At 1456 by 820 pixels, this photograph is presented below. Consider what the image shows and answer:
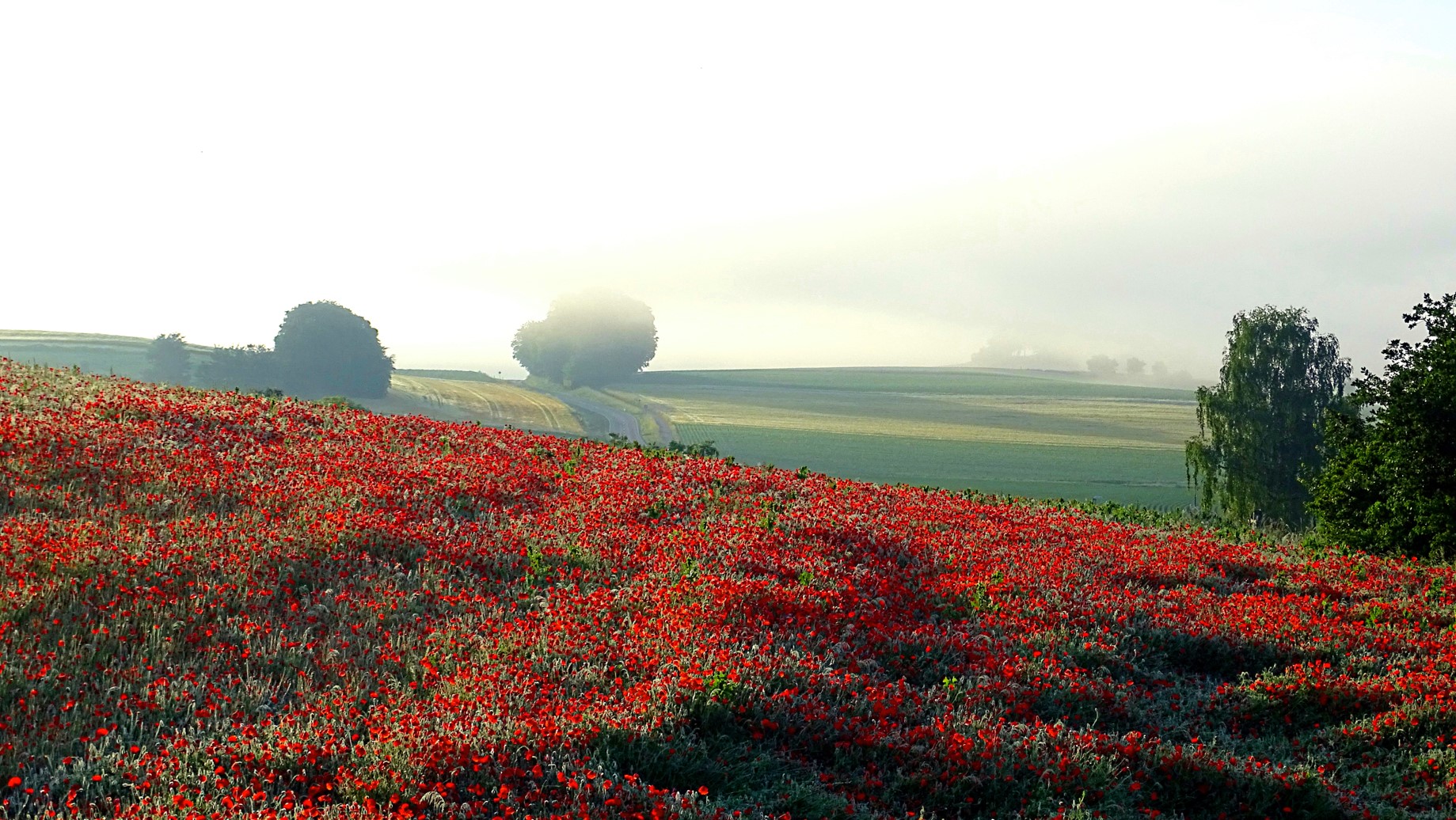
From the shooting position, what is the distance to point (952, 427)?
8244 centimetres

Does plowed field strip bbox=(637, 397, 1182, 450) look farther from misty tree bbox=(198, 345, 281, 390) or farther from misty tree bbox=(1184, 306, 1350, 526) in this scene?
misty tree bbox=(198, 345, 281, 390)

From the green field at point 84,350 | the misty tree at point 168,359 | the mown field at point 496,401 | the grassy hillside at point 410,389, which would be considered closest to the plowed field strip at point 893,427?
the mown field at point 496,401

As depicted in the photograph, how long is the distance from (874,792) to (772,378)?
388 feet

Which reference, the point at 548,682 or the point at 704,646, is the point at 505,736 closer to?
the point at 548,682

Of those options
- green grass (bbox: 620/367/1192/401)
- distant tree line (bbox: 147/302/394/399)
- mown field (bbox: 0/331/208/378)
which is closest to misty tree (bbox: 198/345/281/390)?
distant tree line (bbox: 147/302/394/399)

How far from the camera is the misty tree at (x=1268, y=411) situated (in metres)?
42.2

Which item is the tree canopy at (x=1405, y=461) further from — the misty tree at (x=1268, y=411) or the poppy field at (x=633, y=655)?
the misty tree at (x=1268, y=411)

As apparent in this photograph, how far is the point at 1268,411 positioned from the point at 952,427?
4015cm

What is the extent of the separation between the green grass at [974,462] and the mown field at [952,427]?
14 centimetres

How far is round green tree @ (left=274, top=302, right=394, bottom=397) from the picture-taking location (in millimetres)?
86625

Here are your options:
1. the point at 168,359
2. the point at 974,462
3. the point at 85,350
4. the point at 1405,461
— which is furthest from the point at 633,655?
the point at 85,350

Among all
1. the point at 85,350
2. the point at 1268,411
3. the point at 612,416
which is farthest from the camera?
the point at 85,350

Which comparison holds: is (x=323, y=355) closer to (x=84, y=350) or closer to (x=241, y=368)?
(x=241, y=368)

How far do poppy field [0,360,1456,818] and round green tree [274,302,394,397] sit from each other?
7286cm
